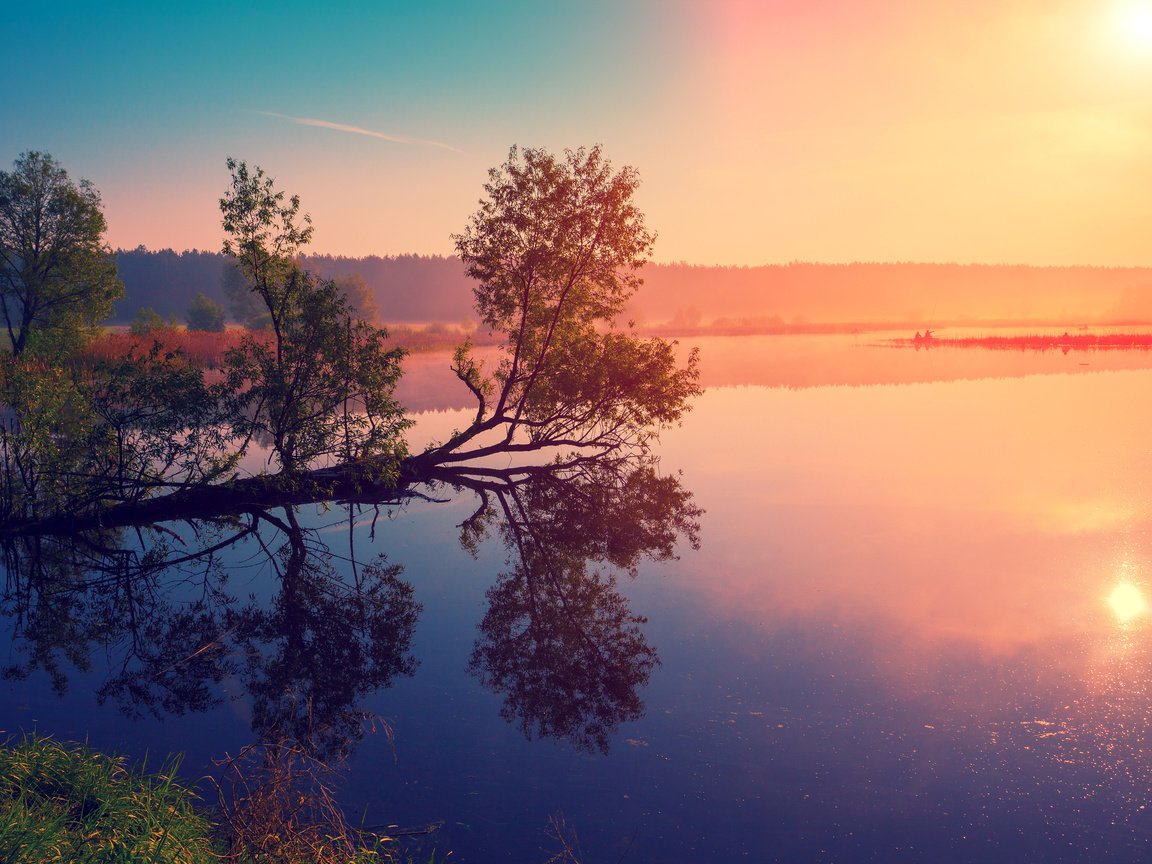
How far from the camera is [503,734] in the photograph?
36.7 ft

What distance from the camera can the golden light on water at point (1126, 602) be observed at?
14719 millimetres

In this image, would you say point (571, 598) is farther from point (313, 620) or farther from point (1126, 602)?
point (1126, 602)

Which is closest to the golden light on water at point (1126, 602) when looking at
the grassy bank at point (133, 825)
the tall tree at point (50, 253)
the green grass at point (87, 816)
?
the grassy bank at point (133, 825)

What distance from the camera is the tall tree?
4312 centimetres

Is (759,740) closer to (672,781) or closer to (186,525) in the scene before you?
(672,781)

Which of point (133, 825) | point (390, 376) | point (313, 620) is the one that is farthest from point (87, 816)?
point (390, 376)

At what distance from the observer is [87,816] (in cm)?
800

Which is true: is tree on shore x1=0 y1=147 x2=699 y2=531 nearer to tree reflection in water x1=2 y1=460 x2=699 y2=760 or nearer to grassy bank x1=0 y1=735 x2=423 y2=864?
tree reflection in water x1=2 y1=460 x2=699 y2=760

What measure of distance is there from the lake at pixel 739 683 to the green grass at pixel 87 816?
196cm

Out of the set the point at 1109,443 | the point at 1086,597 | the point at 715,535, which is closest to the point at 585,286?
the point at 715,535

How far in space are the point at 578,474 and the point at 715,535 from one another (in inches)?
349

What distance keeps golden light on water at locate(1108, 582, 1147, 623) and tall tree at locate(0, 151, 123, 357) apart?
4957 centimetres

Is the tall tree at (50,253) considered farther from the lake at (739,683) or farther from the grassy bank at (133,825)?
the grassy bank at (133,825)

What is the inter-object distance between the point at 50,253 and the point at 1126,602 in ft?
173
